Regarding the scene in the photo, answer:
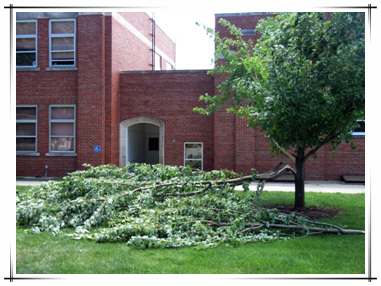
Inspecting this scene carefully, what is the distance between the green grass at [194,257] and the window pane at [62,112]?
1139 centimetres

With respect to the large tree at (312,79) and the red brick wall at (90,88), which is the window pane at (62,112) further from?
the large tree at (312,79)

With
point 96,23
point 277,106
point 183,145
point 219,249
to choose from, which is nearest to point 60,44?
point 96,23

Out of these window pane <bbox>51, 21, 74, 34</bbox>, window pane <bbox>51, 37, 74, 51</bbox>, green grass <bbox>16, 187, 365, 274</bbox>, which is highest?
window pane <bbox>51, 21, 74, 34</bbox>

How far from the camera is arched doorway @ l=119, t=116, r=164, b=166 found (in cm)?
1807

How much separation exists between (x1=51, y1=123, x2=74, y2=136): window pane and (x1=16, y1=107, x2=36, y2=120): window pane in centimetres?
121

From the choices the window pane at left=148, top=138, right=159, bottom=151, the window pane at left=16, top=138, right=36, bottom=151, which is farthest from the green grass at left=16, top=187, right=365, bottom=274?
the window pane at left=148, top=138, right=159, bottom=151

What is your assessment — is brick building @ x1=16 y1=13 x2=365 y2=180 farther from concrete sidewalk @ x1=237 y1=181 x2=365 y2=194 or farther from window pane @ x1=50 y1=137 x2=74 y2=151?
concrete sidewalk @ x1=237 y1=181 x2=365 y2=194

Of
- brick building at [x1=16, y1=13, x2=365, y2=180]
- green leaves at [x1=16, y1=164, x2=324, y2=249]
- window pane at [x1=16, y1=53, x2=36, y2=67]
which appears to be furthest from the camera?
window pane at [x1=16, y1=53, x2=36, y2=67]

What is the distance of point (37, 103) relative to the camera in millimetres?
17703

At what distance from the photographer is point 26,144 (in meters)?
18.0

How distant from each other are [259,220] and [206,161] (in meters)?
10.6

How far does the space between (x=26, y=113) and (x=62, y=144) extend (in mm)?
2336

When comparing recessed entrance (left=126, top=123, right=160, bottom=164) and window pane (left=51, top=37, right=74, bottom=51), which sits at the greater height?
window pane (left=51, top=37, right=74, bottom=51)

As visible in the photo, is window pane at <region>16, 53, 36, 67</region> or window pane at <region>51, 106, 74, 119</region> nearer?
window pane at <region>51, 106, 74, 119</region>
